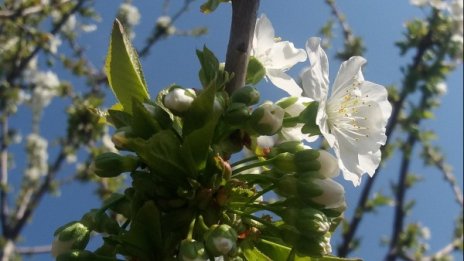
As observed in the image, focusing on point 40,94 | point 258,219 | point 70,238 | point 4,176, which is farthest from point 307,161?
point 40,94

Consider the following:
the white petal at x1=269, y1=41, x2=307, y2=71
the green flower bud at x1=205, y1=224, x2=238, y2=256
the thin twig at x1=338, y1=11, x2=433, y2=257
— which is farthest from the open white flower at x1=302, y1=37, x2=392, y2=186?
the thin twig at x1=338, y1=11, x2=433, y2=257

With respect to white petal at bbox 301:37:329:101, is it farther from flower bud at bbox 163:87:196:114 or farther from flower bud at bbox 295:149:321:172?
flower bud at bbox 163:87:196:114

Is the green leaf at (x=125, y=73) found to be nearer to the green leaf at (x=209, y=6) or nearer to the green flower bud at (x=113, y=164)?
the green flower bud at (x=113, y=164)

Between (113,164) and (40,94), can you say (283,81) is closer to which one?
(113,164)

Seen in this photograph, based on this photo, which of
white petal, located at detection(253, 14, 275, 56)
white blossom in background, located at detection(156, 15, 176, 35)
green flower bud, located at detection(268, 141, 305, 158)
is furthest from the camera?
white blossom in background, located at detection(156, 15, 176, 35)

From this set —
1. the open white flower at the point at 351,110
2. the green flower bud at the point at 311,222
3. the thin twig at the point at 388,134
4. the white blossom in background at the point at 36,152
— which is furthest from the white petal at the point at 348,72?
the white blossom in background at the point at 36,152

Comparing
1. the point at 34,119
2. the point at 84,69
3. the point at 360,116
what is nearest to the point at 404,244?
the point at 84,69

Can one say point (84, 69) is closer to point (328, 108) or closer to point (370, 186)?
point (370, 186)
